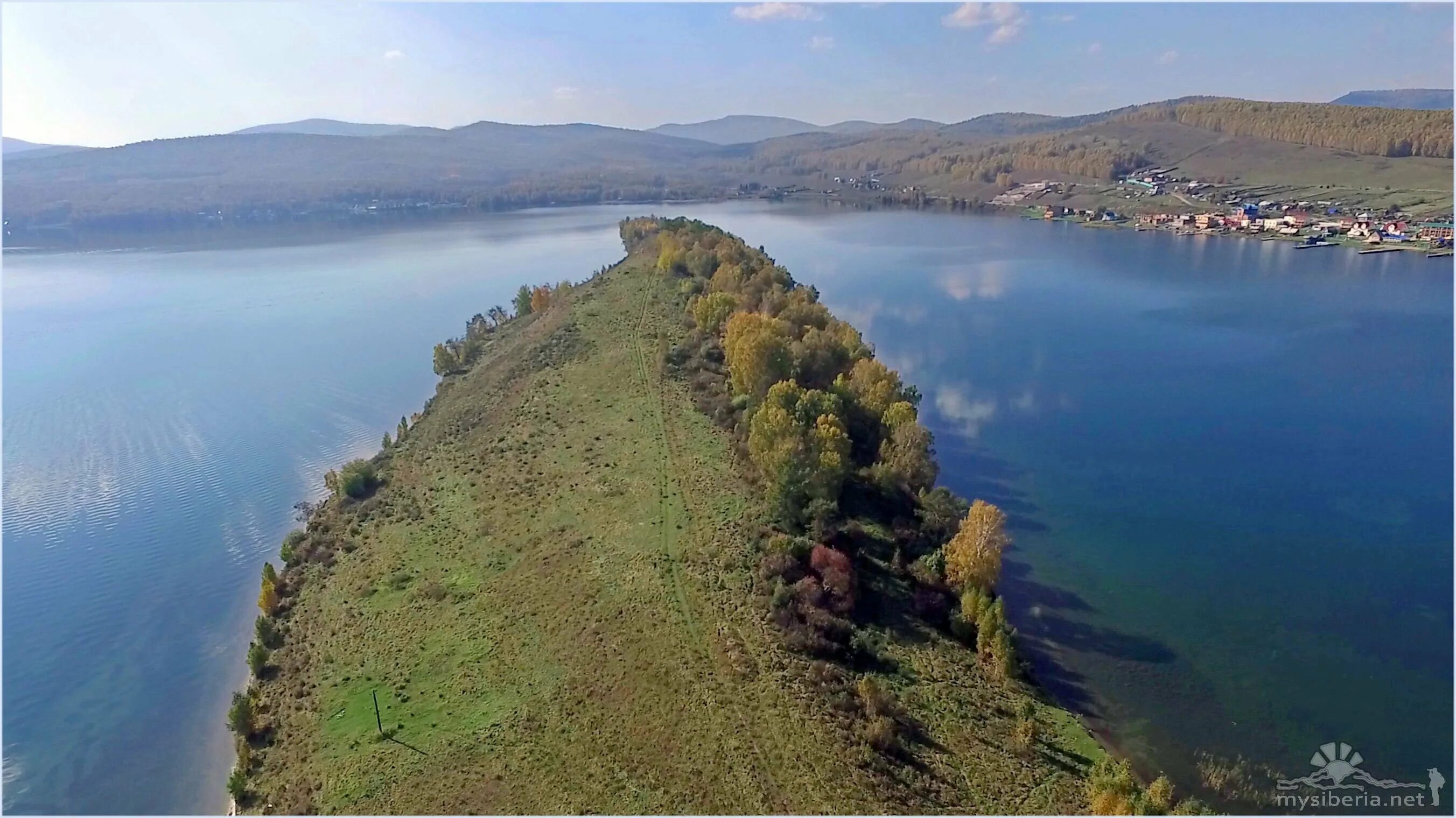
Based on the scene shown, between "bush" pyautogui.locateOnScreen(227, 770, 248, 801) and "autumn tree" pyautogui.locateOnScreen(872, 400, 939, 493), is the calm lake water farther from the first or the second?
"autumn tree" pyautogui.locateOnScreen(872, 400, 939, 493)

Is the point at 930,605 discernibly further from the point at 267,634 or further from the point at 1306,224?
the point at 1306,224

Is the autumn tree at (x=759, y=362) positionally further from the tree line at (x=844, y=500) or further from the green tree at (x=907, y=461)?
the green tree at (x=907, y=461)

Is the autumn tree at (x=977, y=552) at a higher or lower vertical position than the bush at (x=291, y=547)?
higher

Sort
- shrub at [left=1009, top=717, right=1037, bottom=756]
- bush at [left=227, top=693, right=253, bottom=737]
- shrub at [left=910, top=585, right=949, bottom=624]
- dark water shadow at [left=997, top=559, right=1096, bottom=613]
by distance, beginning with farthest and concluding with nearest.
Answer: dark water shadow at [left=997, top=559, right=1096, bottom=613]
shrub at [left=910, top=585, right=949, bottom=624]
bush at [left=227, top=693, right=253, bottom=737]
shrub at [left=1009, top=717, right=1037, bottom=756]

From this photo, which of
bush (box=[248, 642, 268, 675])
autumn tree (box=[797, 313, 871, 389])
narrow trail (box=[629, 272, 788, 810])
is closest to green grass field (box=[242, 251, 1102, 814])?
narrow trail (box=[629, 272, 788, 810])

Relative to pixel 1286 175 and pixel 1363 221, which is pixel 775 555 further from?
pixel 1286 175

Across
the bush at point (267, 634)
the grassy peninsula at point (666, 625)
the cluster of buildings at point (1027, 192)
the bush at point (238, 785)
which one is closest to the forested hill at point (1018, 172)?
the cluster of buildings at point (1027, 192)
